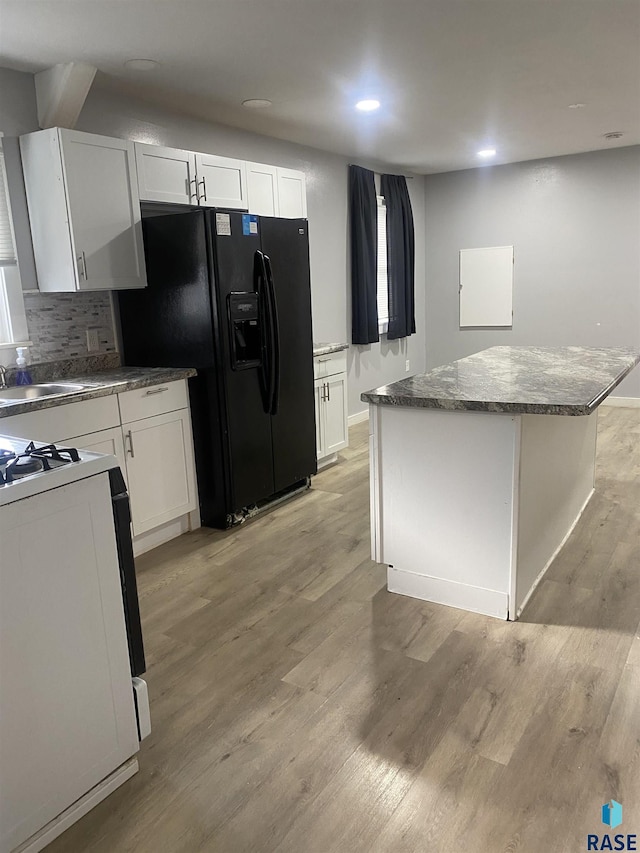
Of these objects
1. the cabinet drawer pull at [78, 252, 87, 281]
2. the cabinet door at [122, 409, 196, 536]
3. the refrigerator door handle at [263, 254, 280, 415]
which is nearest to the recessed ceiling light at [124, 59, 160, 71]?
the cabinet drawer pull at [78, 252, 87, 281]

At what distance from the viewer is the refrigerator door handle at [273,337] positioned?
3.65 meters

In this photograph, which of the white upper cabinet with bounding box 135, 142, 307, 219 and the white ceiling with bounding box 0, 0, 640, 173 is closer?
the white ceiling with bounding box 0, 0, 640, 173

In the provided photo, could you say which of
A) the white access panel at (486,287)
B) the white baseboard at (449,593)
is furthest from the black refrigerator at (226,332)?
the white access panel at (486,287)

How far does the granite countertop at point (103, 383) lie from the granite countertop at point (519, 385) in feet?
3.87

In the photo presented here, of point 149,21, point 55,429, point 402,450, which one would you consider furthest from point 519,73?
point 55,429

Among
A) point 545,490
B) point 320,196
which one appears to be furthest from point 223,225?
→ point 320,196

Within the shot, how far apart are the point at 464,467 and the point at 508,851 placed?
135 centimetres

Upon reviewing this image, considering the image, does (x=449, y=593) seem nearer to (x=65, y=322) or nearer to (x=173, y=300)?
(x=173, y=300)

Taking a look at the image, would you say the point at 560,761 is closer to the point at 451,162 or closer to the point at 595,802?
the point at 595,802

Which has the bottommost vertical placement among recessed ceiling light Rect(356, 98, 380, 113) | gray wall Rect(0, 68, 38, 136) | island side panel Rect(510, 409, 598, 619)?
island side panel Rect(510, 409, 598, 619)

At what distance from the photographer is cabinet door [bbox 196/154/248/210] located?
149 inches

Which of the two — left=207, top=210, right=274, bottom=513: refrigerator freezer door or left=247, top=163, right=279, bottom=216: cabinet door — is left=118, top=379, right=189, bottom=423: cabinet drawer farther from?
left=247, top=163, right=279, bottom=216: cabinet door

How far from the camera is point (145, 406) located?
3271 millimetres

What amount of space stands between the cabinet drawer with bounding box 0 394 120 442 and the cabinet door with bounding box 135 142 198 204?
1215 mm
